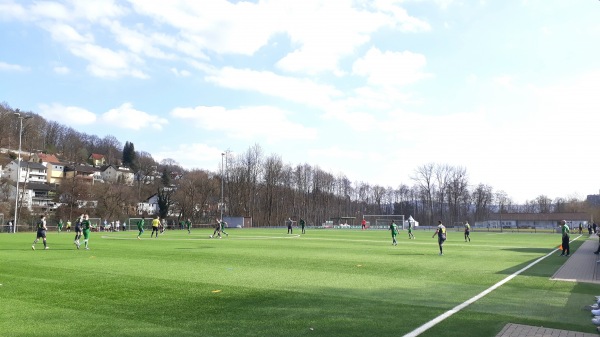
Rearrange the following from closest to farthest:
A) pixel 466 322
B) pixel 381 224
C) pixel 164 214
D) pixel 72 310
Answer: pixel 466 322
pixel 72 310
pixel 381 224
pixel 164 214

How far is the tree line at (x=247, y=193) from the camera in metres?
85.7

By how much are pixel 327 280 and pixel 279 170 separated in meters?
105

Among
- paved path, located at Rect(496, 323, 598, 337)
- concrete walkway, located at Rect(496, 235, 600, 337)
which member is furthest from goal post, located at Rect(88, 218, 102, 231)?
paved path, located at Rect(496, 323, 598, 337)

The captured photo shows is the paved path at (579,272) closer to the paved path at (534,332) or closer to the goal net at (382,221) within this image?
the paved path at (534,332)

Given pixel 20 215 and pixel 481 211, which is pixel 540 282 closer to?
pixel 20 215

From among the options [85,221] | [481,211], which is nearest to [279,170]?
[481,211]

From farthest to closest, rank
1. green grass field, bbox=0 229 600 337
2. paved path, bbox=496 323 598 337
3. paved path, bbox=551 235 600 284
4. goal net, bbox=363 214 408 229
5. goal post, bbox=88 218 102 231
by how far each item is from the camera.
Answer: goal net, bbox=363 214 408 229 < goal post, bbox=88 218 102 231 < paved path, bbox=551 235 600 284 < green grass field, bbox=0 229 600 337 < paved path, bbox=496 323 598 337

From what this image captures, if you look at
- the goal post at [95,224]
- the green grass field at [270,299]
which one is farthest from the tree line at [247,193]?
the green grass field at [270,299]

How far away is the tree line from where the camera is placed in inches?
3374

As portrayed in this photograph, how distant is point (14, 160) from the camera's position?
111062 millimetres

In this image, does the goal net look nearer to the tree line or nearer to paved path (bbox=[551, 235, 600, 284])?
the tree line

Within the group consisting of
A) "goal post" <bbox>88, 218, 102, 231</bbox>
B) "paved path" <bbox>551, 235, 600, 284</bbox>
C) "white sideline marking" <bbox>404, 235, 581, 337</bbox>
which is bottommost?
"paved path" <bbox>551, 235, 600, 284</bbox>

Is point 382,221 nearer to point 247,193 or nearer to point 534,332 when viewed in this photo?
point 247,193

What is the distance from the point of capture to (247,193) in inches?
4427
